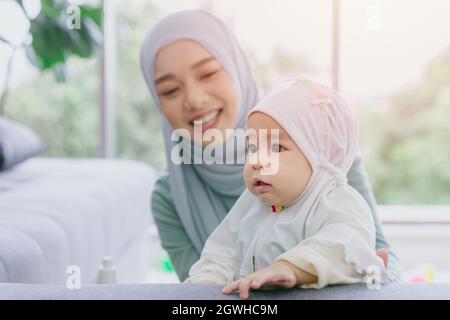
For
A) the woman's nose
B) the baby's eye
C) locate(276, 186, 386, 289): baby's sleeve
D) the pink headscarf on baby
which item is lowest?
locate(276, 186, 386, 289): baby's sleeve

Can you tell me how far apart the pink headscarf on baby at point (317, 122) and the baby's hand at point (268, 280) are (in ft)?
0.45

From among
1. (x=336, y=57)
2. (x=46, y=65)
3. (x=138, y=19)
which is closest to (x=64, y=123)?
(x=138, y=19)

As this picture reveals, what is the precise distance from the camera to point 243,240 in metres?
0.99

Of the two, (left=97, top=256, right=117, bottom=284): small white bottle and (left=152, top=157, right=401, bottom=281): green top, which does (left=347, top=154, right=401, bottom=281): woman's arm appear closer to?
(left=152, top=157, right=401, bottom=281): green top

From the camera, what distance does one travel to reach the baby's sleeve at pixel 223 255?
0.99 meters

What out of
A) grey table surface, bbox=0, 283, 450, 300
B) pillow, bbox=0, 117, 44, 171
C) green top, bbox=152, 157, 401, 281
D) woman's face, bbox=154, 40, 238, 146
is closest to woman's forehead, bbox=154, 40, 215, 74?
woman's face, bbox=154, 40, 238, 146

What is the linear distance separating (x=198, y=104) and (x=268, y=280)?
483 millimetres

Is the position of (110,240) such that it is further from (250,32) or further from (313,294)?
(313,294)

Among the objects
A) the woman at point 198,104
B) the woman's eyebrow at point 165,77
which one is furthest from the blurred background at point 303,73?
the woman's eyebrow at point 165,77

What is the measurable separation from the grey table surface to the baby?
0.05 ft

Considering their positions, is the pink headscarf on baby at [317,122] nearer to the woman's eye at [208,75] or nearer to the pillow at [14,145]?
the woman's eye at [208,75]

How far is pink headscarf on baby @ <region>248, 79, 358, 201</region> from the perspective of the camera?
0.93 m

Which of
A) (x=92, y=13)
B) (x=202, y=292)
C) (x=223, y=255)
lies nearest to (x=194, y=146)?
(x=223, y=255)

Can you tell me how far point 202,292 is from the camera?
2.83 ft
